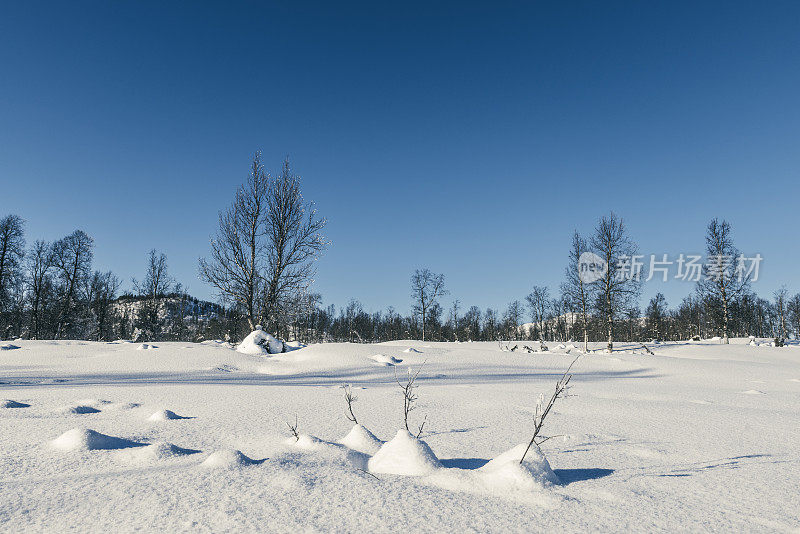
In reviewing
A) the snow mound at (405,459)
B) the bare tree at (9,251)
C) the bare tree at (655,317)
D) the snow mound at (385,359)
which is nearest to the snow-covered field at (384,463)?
the snow mound at (405,459)

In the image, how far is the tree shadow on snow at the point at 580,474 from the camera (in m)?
1.87

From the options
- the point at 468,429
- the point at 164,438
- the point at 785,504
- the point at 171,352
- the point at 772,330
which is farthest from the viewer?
the point at 772,330

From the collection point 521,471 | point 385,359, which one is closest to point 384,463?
point 521,471

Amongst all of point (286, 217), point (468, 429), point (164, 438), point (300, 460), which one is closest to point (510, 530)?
point (300, 460)


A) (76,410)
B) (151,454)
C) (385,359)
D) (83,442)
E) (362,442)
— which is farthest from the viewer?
(385,359)

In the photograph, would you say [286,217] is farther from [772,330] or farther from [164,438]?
[772,330]

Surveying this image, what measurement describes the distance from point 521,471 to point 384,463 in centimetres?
62

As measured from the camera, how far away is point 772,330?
204 ft

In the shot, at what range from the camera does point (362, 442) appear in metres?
2.33

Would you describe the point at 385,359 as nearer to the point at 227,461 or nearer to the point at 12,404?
the point at 12,404

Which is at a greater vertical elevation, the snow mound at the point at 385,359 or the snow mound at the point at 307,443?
the snow mound at the point at 307,443

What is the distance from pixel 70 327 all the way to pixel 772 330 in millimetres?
89082

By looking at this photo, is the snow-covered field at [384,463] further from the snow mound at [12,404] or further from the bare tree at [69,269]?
the bare tree at [69,269]

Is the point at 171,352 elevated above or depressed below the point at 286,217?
below
